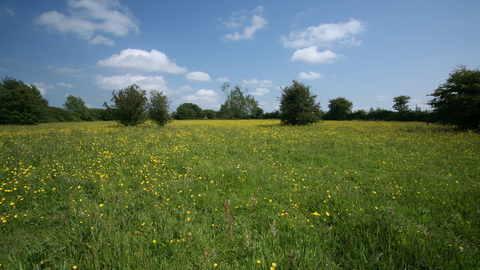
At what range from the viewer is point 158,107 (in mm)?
20484

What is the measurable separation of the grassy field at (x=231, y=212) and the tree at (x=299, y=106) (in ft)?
51.2

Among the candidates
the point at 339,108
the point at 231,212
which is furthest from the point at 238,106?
the point at 231,212

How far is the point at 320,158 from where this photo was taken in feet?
26.4

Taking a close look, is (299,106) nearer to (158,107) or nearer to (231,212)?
(158,107)

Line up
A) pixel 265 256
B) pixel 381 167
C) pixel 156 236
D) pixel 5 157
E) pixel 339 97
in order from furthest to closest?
pixel 339 97
pixel 381 167
pixel 5 157
pixel 156 236
pixel 265 256

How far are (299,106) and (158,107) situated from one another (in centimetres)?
1557

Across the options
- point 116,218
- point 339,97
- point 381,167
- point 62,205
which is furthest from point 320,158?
point 339,97

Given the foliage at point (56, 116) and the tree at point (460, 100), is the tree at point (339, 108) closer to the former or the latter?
the tree at point (460, 100)

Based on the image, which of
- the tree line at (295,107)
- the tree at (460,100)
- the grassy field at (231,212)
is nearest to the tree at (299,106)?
the tree line at (295,107)

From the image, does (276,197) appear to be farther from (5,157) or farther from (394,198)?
(5,157)

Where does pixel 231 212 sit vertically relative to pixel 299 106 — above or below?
below

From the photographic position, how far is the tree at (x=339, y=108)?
45.2m

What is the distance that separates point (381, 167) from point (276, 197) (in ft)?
16.3

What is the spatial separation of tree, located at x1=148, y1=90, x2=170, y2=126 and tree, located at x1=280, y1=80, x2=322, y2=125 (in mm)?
13378
